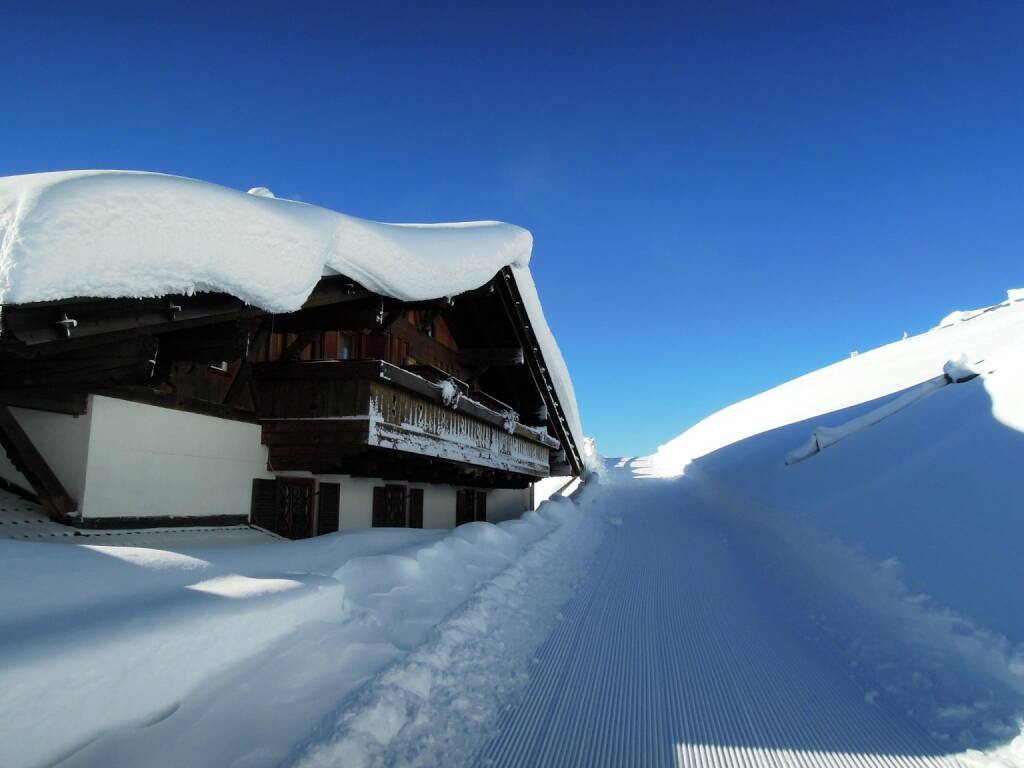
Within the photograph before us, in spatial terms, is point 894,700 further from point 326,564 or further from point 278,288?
point 278,288

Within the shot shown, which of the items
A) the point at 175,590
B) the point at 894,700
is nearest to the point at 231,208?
the point at 175,590

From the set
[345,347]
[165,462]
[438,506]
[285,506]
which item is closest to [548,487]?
[438,506]

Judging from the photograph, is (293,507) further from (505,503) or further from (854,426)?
(854,426)

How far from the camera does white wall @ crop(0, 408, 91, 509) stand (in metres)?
5.24

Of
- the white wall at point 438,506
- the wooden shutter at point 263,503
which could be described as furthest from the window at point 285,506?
the white wall at point 438,506

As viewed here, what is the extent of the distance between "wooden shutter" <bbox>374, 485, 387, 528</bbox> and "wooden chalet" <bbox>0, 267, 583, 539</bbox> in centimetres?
3

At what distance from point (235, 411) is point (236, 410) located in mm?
26

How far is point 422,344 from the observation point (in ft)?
39.8

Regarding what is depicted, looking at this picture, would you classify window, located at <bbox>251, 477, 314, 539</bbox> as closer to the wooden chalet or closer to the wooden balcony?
the wooden chalet

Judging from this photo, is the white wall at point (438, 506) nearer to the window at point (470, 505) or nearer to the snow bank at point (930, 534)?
the window at point (470, 505)

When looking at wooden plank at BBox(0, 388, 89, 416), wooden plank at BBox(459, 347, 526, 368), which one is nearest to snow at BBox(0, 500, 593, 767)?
wooden plank at BBox(0, 388, 89, 416)

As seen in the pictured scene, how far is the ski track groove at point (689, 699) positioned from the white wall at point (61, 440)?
14.6 ft

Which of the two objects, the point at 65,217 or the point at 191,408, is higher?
the point at 65,217

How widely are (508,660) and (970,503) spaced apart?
566 cm
